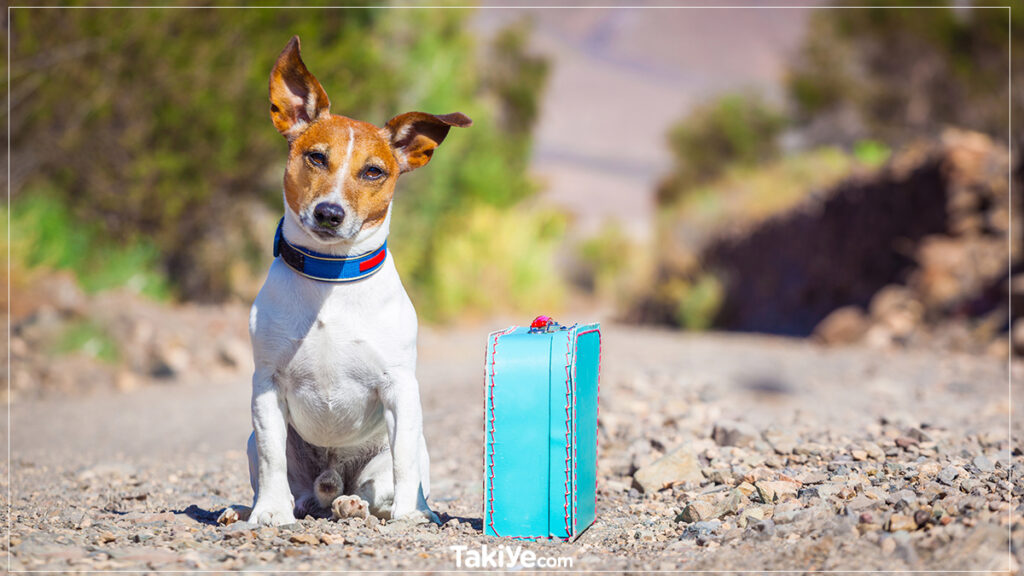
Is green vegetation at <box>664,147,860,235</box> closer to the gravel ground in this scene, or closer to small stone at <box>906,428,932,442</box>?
the gravel ground

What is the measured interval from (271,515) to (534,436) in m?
0.96

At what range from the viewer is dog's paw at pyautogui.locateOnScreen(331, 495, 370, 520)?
3.26 meters

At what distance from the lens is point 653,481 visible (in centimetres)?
403

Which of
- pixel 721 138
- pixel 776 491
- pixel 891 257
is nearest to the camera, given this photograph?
pixel 776 491

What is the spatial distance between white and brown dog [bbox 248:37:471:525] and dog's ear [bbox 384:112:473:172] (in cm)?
1

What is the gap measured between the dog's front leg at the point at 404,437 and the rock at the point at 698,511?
997mm

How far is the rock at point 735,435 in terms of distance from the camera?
4.47 metres

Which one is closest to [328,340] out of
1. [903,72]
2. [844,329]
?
[844,329]

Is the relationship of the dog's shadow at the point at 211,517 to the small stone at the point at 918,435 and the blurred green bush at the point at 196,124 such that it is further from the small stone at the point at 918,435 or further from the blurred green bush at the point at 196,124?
the blurred green bush at the point at 196,124

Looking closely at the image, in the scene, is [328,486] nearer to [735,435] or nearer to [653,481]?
[653,481]

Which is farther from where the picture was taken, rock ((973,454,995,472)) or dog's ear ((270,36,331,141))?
rock ((973,454,995,472))

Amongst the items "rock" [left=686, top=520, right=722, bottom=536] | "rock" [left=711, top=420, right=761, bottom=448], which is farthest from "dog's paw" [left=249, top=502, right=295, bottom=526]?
"rock" [left=711, top=420, right=761, bottom=448]

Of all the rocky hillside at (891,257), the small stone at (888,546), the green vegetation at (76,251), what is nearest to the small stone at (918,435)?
the small stone at (888,546)

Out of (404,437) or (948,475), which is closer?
(404,437)
